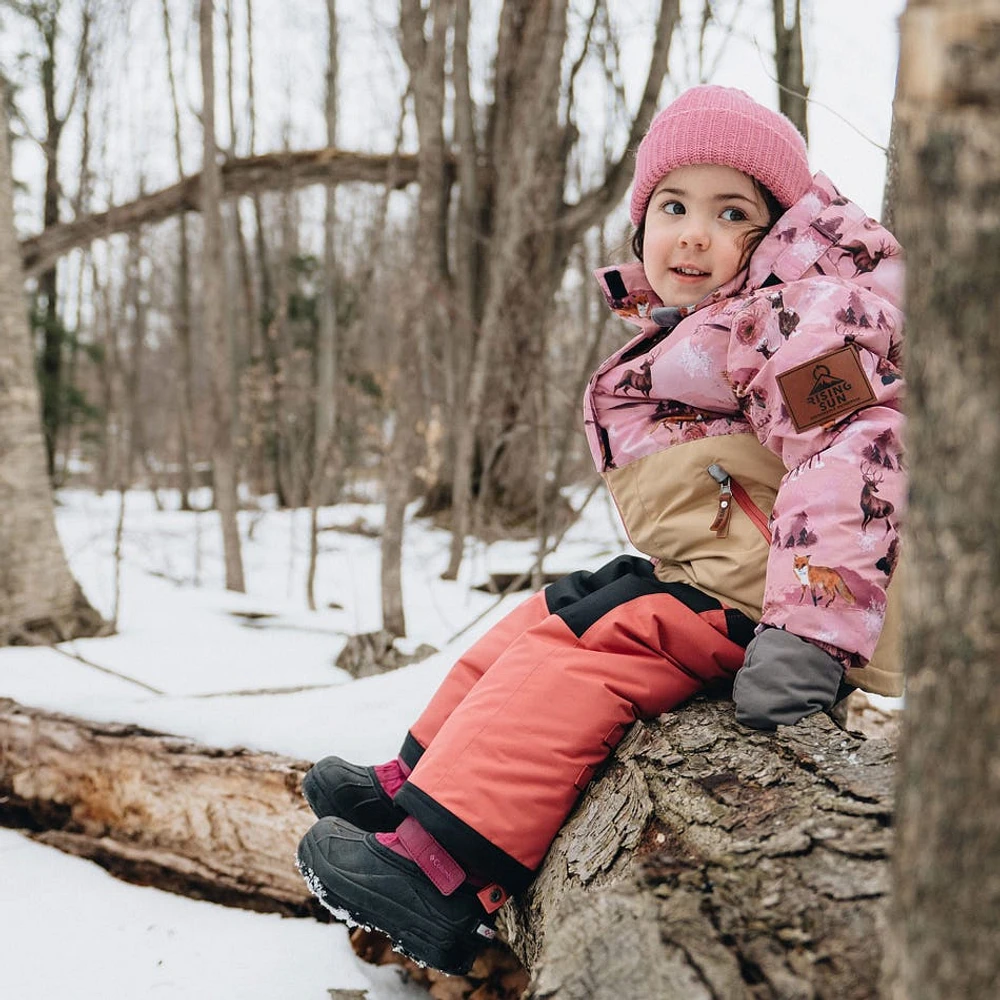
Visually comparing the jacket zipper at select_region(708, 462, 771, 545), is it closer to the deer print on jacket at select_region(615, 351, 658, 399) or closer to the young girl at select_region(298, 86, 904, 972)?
the young girl at select_region(298, 86, 904, 972)

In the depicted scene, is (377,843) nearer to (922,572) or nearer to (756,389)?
(756,389)

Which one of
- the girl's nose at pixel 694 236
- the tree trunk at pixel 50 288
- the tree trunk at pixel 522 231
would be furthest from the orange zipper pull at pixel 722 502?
the tree trunk at pixel 50 288

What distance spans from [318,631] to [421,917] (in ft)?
10.2

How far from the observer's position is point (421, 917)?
141cm

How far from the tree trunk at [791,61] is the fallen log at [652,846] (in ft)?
8.61

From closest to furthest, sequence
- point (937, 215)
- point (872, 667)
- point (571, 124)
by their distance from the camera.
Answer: point (937, 215) → point (872, 667) → point (571, 124)

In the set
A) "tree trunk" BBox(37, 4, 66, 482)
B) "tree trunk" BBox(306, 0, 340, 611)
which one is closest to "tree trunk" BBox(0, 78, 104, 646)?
"tree trunk" BBox(306, 0, 340, 611)

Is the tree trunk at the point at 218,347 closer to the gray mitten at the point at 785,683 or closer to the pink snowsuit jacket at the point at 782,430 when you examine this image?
the pink snowsuit jacket at the point at 782,430

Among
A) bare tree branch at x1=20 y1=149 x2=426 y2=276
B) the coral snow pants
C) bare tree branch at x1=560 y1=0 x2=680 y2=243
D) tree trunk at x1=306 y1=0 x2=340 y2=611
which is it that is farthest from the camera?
tree trunk at x1=306 y1=0 x2=340 y2=611

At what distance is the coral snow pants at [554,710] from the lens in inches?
56.0

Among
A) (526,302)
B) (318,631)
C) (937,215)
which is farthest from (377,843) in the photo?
(526,302)

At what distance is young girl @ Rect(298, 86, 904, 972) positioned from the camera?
1.39m

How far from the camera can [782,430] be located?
149cm

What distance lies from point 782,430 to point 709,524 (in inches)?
9.8
